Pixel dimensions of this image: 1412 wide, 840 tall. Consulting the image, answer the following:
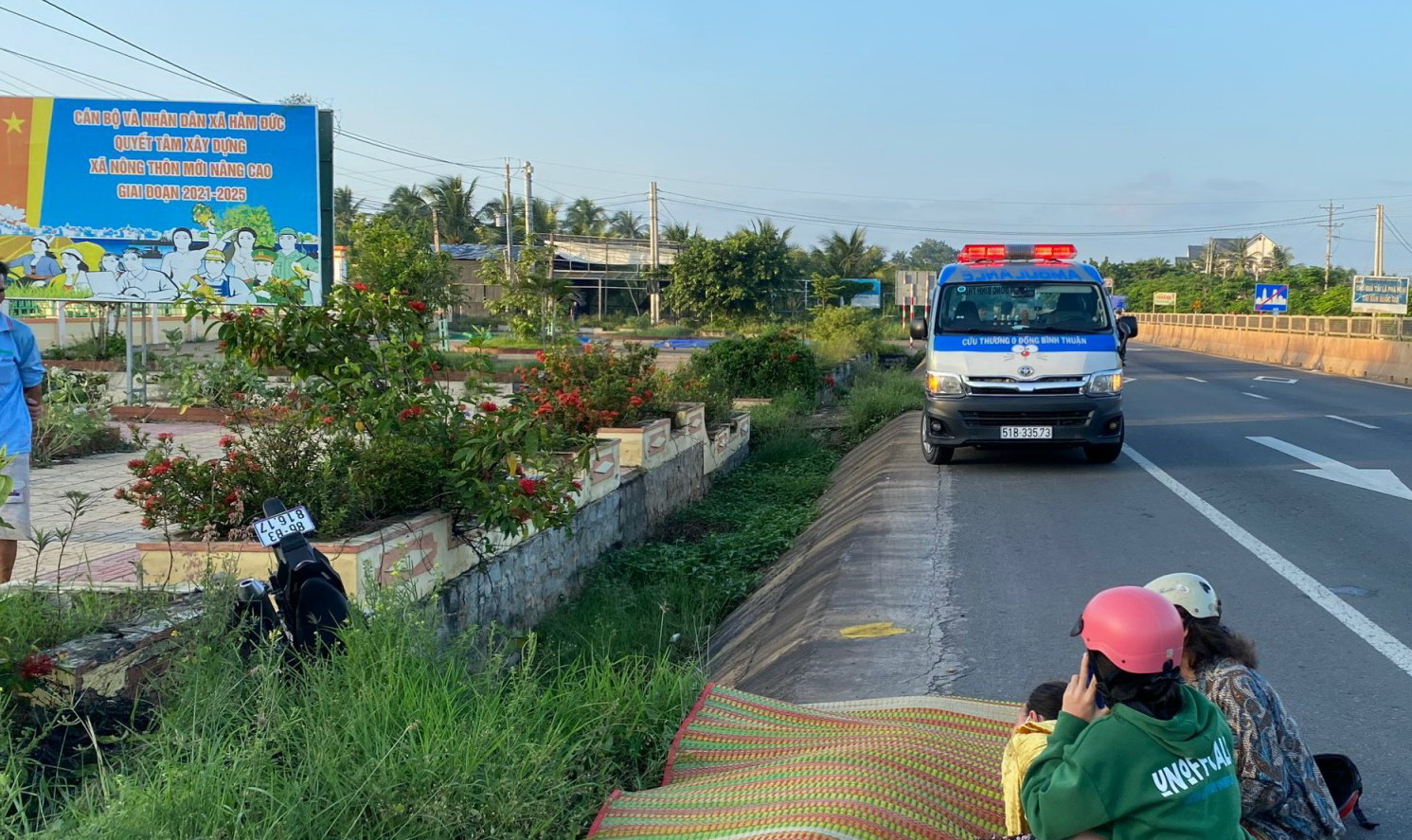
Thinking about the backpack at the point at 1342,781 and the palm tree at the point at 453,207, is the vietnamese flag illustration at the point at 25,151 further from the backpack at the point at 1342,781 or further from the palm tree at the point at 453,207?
the palm tree at the point at 453,207

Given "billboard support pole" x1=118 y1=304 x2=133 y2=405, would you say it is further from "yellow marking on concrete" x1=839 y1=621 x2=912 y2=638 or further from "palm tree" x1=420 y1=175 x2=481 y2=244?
"palm tree" x1=420 y1=175 x2=481 y2=244

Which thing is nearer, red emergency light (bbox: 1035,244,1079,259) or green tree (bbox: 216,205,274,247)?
red emergency light (bbox: 1035,244,1079,259)

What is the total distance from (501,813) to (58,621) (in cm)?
232

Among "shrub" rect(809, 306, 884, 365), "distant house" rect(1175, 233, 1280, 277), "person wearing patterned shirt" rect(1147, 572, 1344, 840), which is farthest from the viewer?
"distant house" rect(1175, 233, 1280, 277)

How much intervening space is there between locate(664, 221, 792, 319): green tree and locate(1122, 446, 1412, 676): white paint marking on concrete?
122 ft

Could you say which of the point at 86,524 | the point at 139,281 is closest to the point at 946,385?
the point at 86,524

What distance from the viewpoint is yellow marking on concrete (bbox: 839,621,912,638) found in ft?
21.3

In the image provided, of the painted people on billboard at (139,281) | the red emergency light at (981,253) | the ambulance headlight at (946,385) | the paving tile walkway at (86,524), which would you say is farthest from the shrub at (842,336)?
the paving tile walkway at (86,524)

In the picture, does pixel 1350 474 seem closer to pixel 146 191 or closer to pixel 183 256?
pixel 183 256

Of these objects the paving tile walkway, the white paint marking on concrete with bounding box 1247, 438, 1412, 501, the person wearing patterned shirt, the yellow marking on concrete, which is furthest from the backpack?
the white paint marking on concrete with bounding box 1247, 438, 1412, 501

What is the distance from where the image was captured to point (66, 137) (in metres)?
15.4

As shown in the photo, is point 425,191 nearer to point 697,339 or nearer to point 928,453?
point 697,339

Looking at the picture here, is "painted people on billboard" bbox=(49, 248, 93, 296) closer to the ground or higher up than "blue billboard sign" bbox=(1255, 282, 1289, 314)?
closer to the ground

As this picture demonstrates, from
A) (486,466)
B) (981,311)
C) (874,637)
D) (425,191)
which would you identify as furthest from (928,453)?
(425,191)
